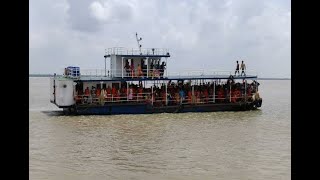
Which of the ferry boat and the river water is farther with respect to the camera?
the ferry boat

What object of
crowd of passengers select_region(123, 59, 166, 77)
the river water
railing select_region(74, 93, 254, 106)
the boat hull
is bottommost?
the river water

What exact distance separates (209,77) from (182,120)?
5.86m

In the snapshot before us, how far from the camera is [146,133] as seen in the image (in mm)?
19547

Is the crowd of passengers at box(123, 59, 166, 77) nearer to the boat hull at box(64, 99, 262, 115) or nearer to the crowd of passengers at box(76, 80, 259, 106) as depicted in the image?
the crowd of passengers at box(76, 80, 259, 106)

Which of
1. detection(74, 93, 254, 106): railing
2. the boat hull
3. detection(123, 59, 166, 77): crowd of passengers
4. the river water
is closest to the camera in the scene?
the river water

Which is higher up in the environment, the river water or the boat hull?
the boat hull

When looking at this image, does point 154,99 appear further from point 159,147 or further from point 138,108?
point 159,147

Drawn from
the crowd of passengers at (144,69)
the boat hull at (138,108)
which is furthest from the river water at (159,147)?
the crowd of passengers at (144,69)

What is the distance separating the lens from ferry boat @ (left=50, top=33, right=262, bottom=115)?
85.0ft

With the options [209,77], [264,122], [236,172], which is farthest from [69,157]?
[209,77]

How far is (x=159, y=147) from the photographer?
15883mm

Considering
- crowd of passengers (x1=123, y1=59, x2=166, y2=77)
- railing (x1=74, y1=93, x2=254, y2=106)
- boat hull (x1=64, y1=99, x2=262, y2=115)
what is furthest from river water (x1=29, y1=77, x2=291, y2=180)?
crowd of passengers (x1=123, y1=59, x2=166, y2=77)
